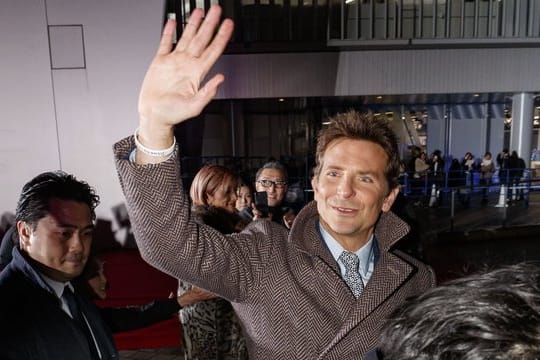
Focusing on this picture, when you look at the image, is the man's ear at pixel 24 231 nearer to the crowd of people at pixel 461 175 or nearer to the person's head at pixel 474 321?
the person's head at pixel 474 321

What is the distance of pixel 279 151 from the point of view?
15859 mm

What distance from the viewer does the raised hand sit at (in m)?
0.91

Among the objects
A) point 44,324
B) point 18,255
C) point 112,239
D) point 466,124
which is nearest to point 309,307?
point 44,324

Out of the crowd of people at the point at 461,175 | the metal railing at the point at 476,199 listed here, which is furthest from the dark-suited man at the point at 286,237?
the crowd of people at the point at 461,175

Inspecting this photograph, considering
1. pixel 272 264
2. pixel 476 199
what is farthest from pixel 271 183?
pixel 476 199

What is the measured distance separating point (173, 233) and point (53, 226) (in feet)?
2.38

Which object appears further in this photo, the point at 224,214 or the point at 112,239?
the point at 112,239

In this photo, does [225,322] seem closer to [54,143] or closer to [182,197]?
[182,197]

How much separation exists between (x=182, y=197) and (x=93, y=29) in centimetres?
430

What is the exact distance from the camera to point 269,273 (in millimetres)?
1152

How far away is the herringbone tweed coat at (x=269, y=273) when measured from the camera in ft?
3.08

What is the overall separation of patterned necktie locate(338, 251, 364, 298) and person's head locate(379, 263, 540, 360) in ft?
2.08

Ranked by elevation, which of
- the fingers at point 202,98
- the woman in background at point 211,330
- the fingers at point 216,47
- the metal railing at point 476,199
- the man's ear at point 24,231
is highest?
the fingers at point 216,47

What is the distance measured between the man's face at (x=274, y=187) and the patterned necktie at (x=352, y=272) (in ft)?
6.25
